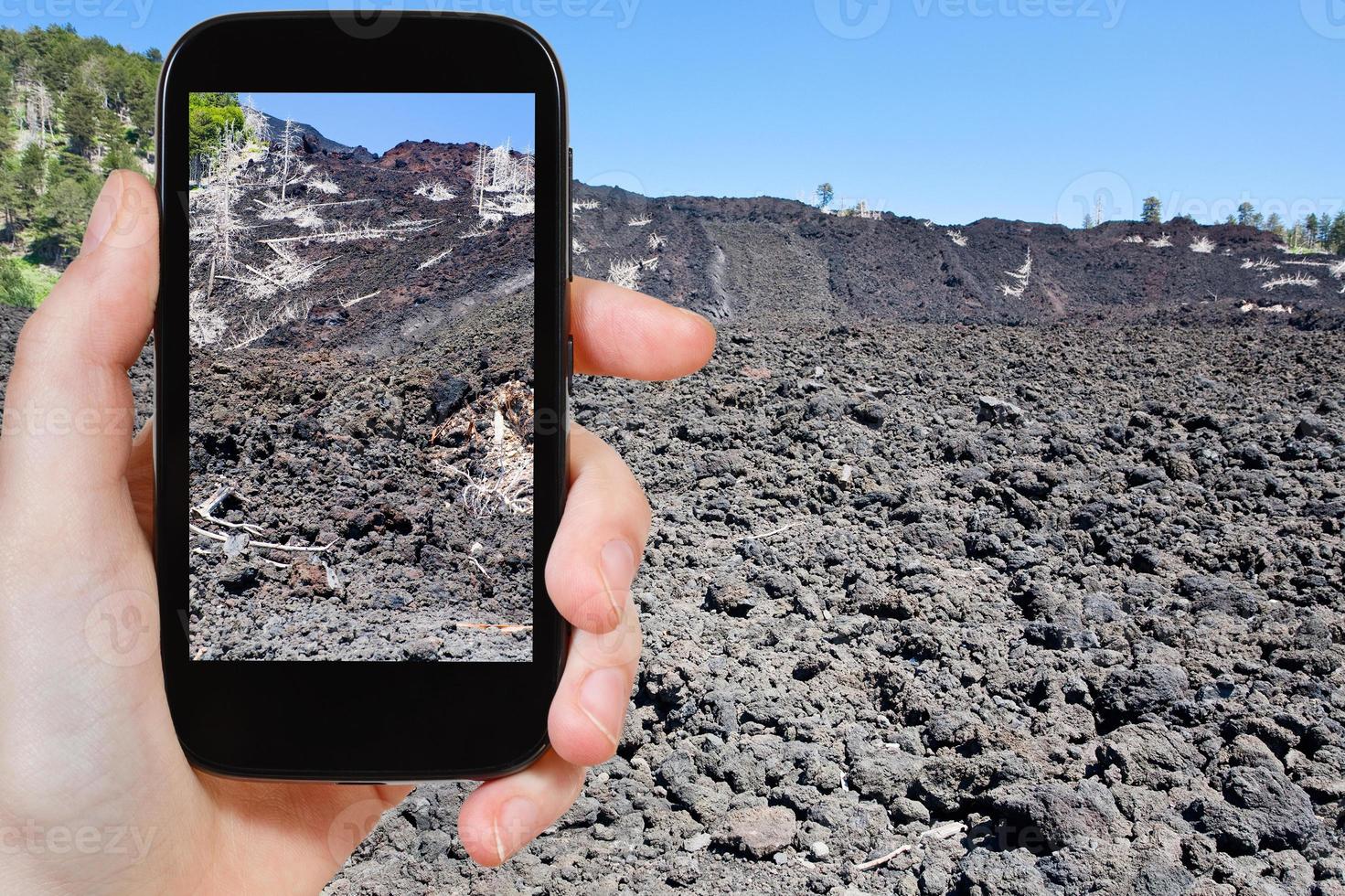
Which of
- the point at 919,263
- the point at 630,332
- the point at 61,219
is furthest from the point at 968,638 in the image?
the point at 61,219

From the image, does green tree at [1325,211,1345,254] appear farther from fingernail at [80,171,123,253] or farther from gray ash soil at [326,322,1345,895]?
fingernail at [80,171,123,253]

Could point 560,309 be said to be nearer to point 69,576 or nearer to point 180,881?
point 69,576

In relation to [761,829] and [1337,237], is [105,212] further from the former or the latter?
[1337,237]

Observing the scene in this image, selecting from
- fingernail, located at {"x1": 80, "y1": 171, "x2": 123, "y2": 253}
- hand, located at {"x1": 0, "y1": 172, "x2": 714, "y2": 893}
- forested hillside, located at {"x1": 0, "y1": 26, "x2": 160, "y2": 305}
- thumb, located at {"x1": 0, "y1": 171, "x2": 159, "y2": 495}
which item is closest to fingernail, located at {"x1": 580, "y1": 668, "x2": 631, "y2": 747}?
hand, located at {"x1": 0, "y1": 172, "x2": 714, "y2": 893}

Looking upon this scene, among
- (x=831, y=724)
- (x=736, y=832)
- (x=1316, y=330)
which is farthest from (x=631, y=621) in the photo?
(x=1316, y=330)
